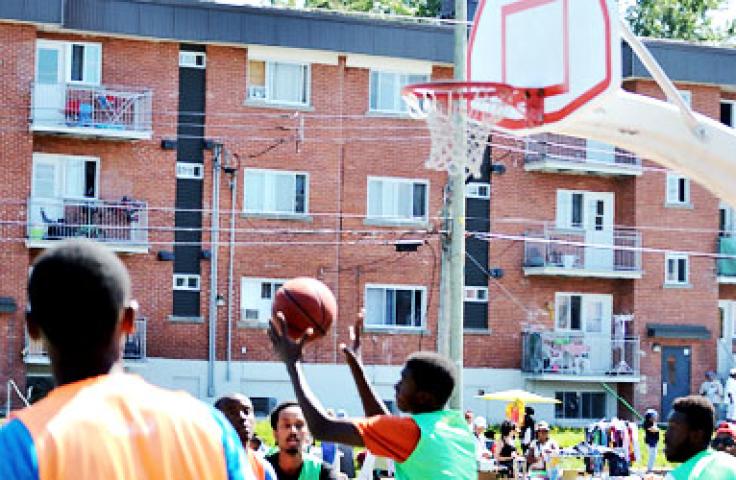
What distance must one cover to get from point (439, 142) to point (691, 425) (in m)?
6.23

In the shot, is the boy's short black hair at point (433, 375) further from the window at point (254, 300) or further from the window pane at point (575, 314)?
the window pane at point (575, 314)

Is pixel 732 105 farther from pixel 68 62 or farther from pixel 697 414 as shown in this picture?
pixel 697 414

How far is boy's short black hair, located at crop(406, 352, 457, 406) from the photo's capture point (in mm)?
7238

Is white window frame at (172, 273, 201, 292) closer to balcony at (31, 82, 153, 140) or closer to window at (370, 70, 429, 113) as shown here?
balcony at (31, 82, 153, 140)

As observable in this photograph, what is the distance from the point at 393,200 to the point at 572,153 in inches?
215

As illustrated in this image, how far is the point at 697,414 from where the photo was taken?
315 inches

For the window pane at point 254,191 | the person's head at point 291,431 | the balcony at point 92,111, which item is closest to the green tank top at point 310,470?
the person's head at point 291,431

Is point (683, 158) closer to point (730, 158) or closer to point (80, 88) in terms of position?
point (730, 158)

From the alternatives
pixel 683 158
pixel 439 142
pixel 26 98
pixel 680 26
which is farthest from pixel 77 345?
pixel 680 26

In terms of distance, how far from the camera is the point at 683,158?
37.7 ft

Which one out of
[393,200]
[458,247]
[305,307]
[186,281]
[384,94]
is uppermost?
[384,94]

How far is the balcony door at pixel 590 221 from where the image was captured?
4109 cm

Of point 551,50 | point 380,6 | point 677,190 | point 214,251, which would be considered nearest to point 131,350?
point 214,251

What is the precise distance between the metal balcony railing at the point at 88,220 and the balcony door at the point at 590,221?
1174 cm
